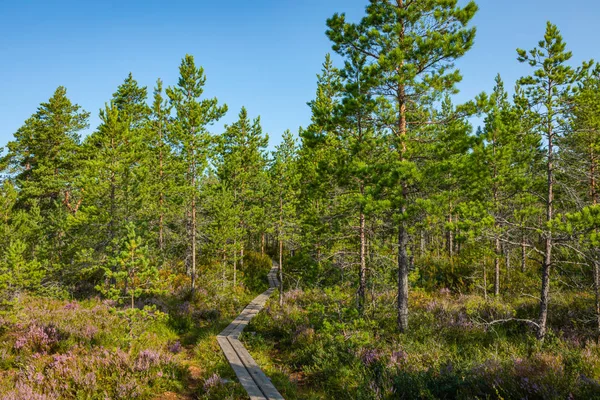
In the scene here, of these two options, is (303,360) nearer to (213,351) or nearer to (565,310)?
(213,351)

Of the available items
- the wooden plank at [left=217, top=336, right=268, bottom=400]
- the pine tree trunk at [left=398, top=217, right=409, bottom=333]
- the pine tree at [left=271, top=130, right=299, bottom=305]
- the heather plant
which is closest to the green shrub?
the pine tree at [left=271, top=130, right=299, bottom=305]

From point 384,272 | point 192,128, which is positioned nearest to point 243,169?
point 192,128

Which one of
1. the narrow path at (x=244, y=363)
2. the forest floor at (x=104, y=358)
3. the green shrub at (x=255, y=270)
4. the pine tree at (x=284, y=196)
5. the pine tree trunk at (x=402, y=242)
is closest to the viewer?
the narrow path at (x=244, y=363)

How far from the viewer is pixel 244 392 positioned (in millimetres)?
8711

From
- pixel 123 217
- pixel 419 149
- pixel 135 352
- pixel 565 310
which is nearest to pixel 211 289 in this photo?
pixel 123 217

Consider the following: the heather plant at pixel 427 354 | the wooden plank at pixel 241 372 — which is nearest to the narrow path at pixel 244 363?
the wooden plank at pixel 241 372

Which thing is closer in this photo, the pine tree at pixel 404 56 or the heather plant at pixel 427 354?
the heather plant at pixel 427 354

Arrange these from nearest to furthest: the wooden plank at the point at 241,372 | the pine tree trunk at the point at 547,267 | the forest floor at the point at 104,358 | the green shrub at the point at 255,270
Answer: the wooden plank at the point at 241,372 < the forest floor at the point at 104,358 < the pine tree trunk at the point at 547,267 < the green shrub at the point at 255,270

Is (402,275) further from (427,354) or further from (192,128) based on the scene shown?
(192,128)

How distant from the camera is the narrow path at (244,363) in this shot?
8.28 m

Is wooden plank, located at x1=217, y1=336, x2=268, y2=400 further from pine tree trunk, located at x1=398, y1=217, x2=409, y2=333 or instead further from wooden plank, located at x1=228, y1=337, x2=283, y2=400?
pine tree trunk, located at x1=398, y1=217, x2=409, y2=333

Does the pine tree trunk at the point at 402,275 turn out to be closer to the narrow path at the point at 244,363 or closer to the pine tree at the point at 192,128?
the narrow path at the point at 244,363

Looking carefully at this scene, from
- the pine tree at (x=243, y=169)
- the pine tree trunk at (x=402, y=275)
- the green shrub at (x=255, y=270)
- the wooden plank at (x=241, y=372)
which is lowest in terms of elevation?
the green shrub at (x=255, y=270)

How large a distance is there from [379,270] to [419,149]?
5.20 meters
